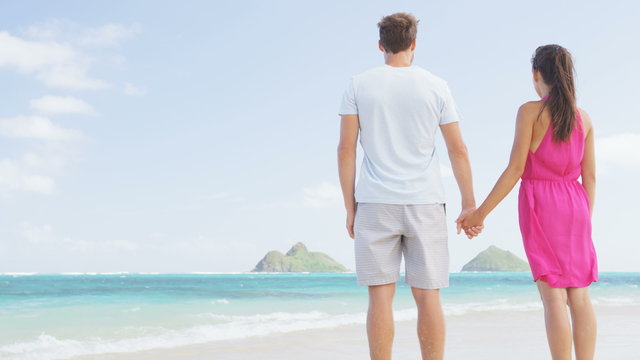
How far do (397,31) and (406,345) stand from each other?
3.74 metres

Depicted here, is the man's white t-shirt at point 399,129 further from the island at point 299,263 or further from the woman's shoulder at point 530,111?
the island at point 299,263

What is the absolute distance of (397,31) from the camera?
287 cm

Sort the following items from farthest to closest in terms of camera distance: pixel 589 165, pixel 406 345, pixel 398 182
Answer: pixel 406 345
pixel 589 165
pixel 398 182

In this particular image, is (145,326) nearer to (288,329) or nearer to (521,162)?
(288,329)

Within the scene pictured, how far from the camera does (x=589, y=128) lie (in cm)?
303

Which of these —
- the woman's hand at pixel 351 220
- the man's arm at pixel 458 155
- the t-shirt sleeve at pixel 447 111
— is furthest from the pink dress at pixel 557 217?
the woman's hand at pixel 351 220

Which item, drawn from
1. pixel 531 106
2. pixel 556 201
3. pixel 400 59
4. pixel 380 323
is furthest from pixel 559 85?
pixel 380 323

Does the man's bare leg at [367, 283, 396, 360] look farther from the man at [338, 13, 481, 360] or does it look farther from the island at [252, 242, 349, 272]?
the island at [252, 242, 349, 272]

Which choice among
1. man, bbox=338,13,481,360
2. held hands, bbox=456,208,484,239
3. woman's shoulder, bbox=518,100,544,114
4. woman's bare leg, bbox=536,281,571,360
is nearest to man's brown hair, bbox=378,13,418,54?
man, bbox=338,13,481,360

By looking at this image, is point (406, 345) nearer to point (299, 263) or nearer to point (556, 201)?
point (556, 201)

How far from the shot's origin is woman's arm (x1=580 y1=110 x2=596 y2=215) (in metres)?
3.03

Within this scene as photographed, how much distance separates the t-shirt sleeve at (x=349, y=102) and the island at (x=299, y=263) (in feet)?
258

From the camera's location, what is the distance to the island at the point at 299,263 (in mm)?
81312

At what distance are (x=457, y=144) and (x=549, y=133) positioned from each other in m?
0.45
